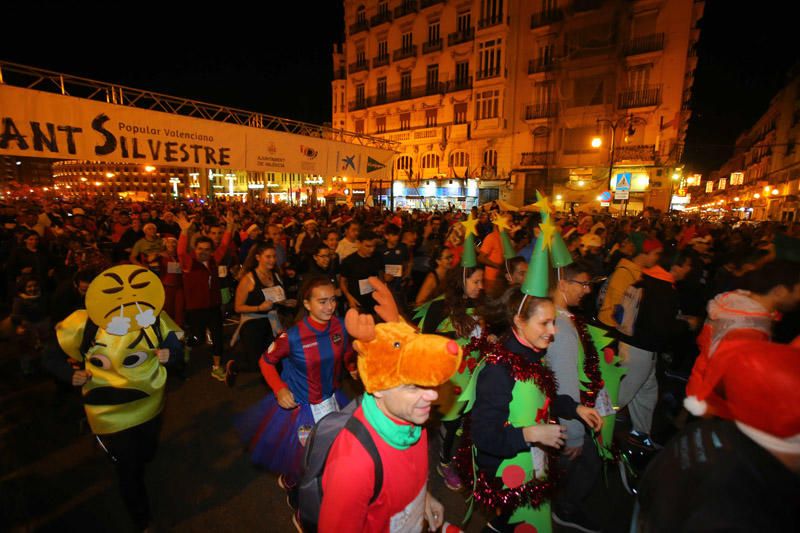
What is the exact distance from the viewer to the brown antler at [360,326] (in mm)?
1500

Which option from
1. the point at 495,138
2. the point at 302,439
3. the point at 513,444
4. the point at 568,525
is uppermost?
the point at 495,138

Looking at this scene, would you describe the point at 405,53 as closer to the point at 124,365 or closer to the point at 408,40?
the point at 408,40

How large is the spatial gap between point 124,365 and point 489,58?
32060mm

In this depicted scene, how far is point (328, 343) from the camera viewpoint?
114 inches

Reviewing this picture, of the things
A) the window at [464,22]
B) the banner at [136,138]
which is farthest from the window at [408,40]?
the banner at [136,138]

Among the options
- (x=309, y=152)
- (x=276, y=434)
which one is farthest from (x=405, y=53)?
(x=276, y=434)

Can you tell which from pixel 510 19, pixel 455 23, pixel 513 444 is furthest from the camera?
pixel 455 23

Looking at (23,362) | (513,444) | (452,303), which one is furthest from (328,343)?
(23,362)

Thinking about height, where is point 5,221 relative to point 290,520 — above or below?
above

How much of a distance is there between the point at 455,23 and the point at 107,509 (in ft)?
117

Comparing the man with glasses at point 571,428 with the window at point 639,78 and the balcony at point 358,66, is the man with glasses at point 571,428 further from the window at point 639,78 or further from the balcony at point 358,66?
the balcony at point 358,66

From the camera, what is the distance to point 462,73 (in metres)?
30.9

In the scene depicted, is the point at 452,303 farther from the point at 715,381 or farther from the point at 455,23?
the point at 455,23

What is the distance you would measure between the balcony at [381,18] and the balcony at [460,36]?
6842 millimetres
